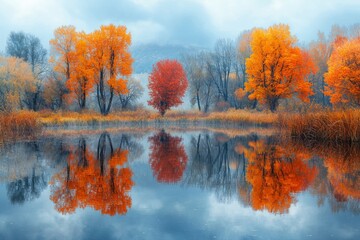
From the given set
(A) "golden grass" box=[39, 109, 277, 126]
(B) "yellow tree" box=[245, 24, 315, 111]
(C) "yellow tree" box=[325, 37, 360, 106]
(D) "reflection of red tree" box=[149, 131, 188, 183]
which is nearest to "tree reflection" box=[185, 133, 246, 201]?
(D) "reflection of red tree" box=[149, 131, 188, 183]

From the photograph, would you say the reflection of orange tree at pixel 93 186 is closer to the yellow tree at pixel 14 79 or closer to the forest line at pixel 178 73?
the forest line at pixel 178 73

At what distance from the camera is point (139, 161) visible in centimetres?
1318

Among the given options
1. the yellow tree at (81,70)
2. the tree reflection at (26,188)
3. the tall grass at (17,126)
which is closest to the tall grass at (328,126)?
the tree reflection at (26,188)

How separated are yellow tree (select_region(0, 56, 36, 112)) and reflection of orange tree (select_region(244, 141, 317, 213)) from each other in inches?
1204

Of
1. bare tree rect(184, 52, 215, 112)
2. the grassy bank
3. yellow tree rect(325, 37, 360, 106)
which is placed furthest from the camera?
bare tree rect(184, 52, 215, 112)

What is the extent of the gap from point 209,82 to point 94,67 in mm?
19807

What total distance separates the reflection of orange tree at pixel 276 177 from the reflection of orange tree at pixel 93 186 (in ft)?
10.3

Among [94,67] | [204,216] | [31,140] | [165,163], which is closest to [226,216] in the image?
[204,216]

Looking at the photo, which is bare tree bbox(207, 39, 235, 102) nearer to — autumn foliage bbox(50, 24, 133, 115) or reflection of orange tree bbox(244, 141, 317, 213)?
autumn foliage bbox(50, 24, 133, 115)

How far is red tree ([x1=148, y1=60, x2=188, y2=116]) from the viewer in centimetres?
4328

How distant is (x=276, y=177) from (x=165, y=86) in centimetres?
3440

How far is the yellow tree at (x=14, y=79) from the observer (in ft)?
121

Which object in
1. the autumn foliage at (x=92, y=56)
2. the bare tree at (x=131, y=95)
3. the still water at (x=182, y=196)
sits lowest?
the still water at (x=182, y=196)

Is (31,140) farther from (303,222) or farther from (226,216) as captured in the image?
(303,222)
